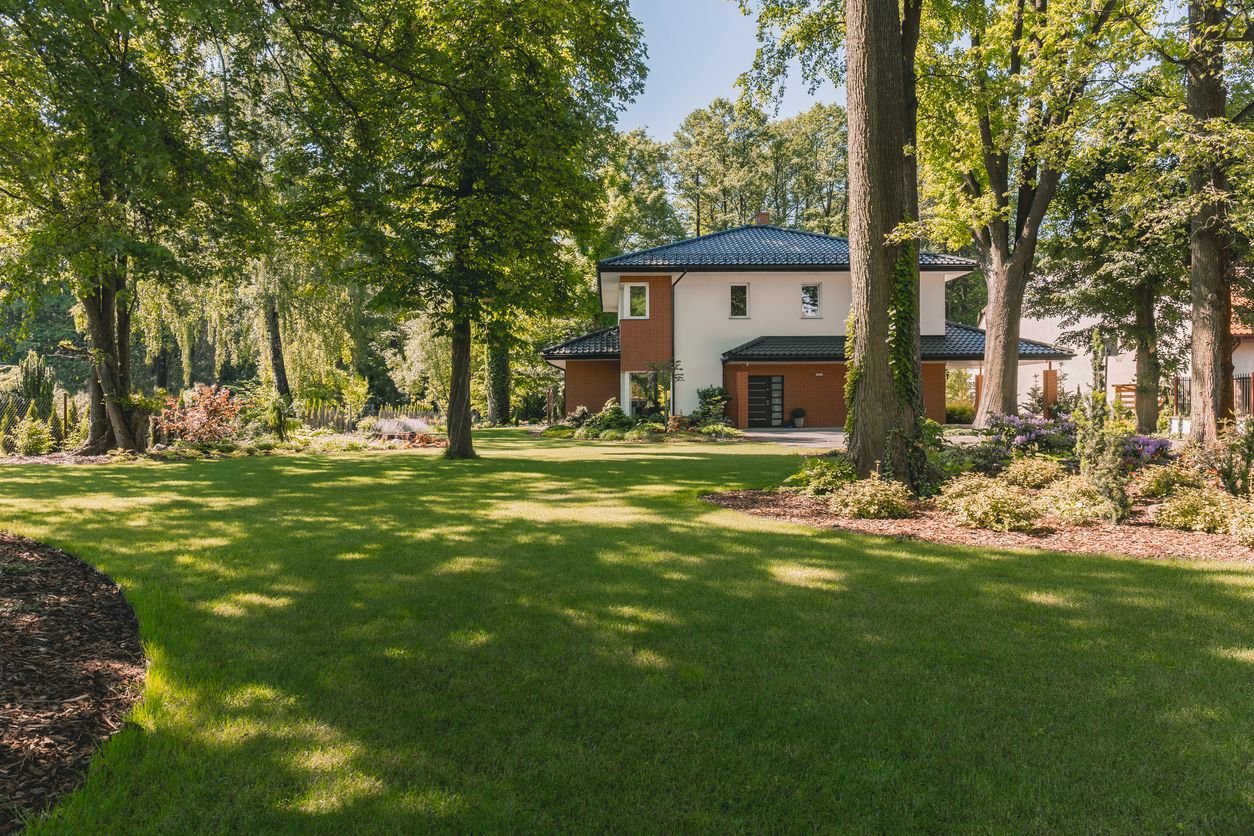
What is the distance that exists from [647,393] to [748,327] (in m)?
4.74

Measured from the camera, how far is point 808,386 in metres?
26.2

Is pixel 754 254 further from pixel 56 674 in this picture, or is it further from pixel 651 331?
pixel 56 674

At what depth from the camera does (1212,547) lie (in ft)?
20.3

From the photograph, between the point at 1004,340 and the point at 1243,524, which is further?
the point at 1004,340

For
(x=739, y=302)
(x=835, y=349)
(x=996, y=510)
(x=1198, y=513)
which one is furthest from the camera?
(x=739, y=302)

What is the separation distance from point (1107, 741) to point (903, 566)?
8.82 ft

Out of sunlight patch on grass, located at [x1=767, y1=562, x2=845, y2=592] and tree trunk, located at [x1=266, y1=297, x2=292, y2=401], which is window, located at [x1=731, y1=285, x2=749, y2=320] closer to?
tree trunk, located at [x1=266, y1=297, x2=292, y2=401]

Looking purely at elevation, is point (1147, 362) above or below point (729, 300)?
below

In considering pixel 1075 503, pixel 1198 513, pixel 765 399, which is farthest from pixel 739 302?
pixel 1198 513

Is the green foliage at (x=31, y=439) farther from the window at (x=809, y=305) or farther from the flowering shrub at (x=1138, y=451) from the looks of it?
the window at (x=809, y=305)

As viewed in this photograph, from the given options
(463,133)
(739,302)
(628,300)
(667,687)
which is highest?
(463,133)

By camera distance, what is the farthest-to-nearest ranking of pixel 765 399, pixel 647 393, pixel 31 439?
pixel 765 399
pixel 647 393
pixel 31 439

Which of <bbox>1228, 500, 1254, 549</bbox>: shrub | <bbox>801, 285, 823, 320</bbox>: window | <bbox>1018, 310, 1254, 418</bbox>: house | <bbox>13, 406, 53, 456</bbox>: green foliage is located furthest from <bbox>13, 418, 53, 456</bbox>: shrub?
<bbox>1018, 310, 1254, 418</bbox>: house

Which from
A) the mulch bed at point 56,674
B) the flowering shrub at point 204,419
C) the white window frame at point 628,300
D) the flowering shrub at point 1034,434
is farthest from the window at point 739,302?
the mulch bed at point 56,674
